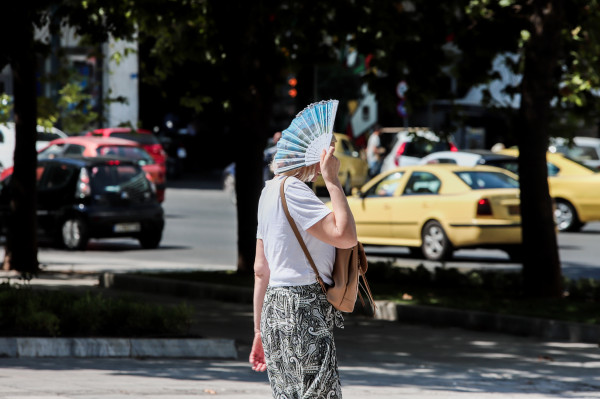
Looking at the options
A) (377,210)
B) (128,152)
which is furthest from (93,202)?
(128,152)

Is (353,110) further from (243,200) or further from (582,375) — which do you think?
(582,375)

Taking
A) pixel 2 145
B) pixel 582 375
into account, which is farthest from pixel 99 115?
pixel 2 145

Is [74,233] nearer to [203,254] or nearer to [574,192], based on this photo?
[203,254]

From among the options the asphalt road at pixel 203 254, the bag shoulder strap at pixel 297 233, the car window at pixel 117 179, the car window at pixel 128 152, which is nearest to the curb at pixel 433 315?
the asphalt road at pixel 203 254

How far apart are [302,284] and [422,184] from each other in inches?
583

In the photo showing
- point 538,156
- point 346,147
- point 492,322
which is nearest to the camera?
point 492,322

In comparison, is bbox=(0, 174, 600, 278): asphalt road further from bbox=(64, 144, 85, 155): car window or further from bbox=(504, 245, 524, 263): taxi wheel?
bbox=(64, 144, 85, 155): car window

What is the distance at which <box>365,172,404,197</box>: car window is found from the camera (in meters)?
20.0

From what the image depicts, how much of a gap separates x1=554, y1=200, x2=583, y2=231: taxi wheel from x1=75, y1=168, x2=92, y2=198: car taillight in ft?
30.1

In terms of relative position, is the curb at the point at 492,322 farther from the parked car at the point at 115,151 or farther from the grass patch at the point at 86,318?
the parked car at the point at 115,151

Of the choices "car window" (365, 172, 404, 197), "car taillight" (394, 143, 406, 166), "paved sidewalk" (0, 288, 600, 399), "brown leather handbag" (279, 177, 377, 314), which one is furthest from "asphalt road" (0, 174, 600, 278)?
"brown leather handbag" (279, 177, 377, 314)

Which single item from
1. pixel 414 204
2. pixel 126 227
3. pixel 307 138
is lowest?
pixel 126 227

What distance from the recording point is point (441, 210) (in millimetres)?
18812

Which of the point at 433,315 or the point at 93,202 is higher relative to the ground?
the point at 93,202
